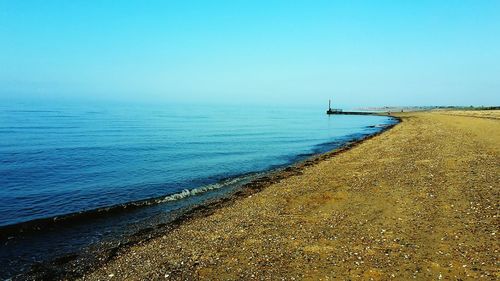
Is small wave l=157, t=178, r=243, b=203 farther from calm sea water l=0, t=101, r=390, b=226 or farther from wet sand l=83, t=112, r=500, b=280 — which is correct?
wet sand l=83, t=112, r=500, b=280

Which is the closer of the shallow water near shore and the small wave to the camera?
the shallow water near shore

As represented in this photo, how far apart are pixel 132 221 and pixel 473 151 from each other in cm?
2682

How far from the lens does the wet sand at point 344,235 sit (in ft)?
32.0

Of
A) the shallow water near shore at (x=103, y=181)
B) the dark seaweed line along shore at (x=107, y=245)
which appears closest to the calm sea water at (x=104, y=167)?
the shallow water near shore at (x=103, y=181)

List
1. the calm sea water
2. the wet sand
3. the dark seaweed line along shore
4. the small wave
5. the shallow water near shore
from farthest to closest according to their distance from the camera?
the small wave, the calm sea water, the shallow water near shore, the dark seaweed line along shore, the wet sand

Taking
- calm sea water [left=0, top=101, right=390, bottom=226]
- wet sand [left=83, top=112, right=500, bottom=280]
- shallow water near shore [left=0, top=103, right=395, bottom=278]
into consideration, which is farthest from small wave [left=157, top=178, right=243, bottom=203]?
wet sand [left=83, top=112, right=500, bottom=280]

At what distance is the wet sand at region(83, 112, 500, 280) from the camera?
32.0 ft

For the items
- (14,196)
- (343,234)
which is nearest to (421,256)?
(343,234)

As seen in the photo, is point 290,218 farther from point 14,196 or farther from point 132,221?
point 14,196

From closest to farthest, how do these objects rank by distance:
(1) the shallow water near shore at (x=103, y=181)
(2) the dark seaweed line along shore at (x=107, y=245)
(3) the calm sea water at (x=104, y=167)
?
(2) the dark seaweed line along shore at (x=107, y=245) → (1) the shallow water near shore at (x=103, y=181) → (3) the calm sea water at (x=104, y=167)

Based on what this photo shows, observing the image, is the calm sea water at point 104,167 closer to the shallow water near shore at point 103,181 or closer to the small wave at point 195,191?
the shallow water near shore at point 103,181

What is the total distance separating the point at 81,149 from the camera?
40.5 metres

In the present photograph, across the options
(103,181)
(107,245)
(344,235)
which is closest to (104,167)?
(103,181)

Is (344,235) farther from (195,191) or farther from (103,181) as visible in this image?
(103,181)
